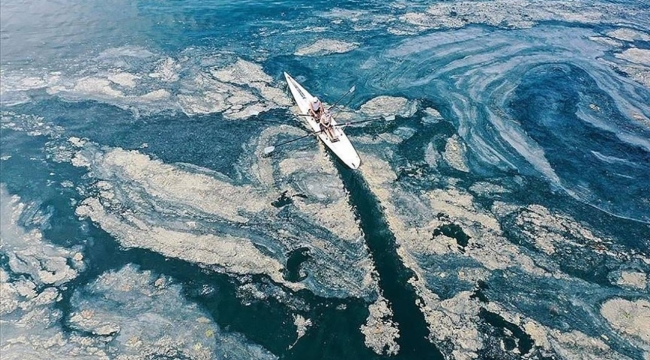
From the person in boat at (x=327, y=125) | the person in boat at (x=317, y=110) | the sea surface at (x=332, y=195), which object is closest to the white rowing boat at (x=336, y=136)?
the person in boat at (x=327, y=125)

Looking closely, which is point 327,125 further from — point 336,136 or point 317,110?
point 317,110

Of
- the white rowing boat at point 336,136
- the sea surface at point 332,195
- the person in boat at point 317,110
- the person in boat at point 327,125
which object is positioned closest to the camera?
the sea surface at point 332,195

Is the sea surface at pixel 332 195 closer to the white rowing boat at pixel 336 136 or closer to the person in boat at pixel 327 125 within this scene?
the white rowing boat at pixel 336 136

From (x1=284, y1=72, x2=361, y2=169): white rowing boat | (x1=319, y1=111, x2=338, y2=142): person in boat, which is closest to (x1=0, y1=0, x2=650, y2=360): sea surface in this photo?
(x1=284, y1=72, x2=361, y2=169): white rowing boat

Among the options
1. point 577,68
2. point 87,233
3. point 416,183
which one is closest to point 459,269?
point 416,183

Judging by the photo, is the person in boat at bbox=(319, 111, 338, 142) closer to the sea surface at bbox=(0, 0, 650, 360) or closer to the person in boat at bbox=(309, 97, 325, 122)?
the person in boat at bbox=(309, 97, 325, 122)
